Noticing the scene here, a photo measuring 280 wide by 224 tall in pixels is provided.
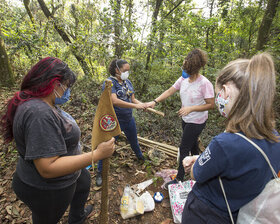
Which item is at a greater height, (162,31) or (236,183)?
(162,31)

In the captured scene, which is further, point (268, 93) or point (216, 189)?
point (216, 189)

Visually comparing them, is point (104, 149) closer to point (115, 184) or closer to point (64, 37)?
point (115, 184)

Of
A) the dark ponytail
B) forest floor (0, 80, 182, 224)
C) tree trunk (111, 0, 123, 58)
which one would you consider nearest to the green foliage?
tree trunk (111, 0, 123, 58)

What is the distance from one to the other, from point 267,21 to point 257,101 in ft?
24.7

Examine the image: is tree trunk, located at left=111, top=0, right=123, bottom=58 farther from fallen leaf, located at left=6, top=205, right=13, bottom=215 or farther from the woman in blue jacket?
the woman in blue jacket

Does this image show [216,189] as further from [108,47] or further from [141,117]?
[108,47]

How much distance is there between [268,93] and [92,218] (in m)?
3.02

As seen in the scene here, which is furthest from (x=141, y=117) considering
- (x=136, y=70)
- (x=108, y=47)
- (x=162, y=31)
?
(x=162, y=31)

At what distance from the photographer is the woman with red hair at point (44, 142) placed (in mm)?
1194

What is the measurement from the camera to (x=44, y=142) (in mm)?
1185

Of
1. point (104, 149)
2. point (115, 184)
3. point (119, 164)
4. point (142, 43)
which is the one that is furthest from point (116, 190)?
point (142, 43)

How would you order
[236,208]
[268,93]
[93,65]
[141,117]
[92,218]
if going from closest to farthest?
[268,93]
[236,208]
[92,218]
[141,117]
[93,65]

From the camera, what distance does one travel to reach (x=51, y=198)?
149cm

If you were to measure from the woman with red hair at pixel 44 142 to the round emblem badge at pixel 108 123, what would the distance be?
5.2 inches
